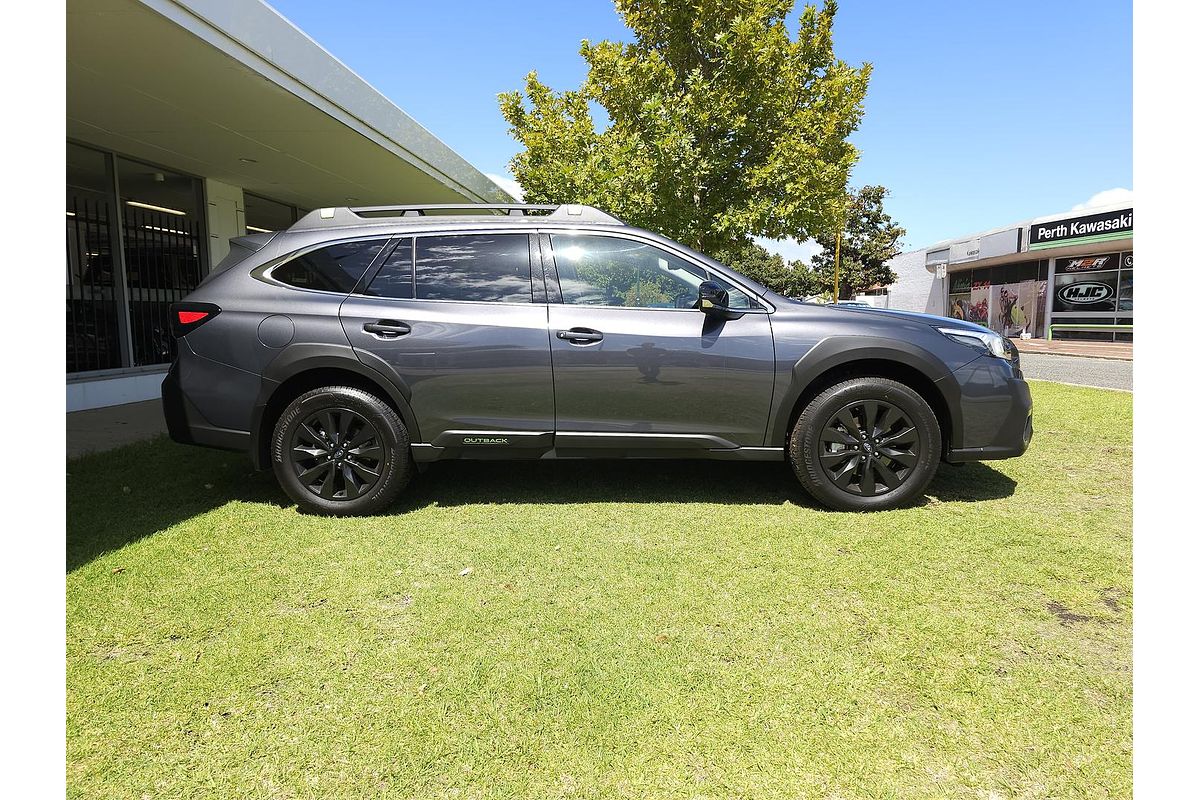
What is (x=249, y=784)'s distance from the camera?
184cm

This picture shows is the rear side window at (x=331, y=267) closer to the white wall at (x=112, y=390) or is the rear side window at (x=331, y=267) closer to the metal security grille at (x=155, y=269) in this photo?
the white wall at (x=112, y=390)

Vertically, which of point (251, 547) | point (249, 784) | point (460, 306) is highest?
point (460, 306)

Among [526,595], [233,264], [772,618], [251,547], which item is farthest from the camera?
[233,264]

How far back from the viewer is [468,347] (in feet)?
12.8

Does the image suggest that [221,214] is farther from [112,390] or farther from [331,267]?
[331,267]

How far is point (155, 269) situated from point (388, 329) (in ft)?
27.5

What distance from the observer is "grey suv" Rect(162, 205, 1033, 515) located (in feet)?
12.8

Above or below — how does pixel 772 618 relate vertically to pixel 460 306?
below

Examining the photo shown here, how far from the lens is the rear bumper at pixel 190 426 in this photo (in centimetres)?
401

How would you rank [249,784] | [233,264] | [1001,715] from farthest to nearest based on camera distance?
[233,264]
[1001,715]
[249,784]

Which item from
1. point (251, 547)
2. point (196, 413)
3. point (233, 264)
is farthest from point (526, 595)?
point (233, 264)
